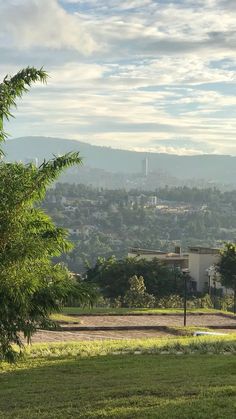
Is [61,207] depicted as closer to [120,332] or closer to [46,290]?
[120,332]

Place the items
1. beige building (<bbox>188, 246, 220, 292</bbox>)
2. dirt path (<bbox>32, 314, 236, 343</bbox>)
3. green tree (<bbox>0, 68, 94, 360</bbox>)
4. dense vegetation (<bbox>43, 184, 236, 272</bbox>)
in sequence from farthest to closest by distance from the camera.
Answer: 1. dense vegetation (<bbox>43, 184, 236, 272</bbox>)
2. beige building (<bbox>188, 246, 220, 292</bbox>)
3. dirt path (<bbox>32, 314, 236, 343</bbox>)
4. green tree (<bbox>0, 68, 94, 360</bbox>)

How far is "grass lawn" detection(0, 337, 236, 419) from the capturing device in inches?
206

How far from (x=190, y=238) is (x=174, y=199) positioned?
56858 mm

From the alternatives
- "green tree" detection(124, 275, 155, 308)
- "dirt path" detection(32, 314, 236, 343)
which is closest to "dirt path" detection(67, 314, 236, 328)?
"dirt path" detection(32, 314, 236, 343)

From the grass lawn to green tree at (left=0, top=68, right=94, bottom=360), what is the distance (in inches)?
31.3

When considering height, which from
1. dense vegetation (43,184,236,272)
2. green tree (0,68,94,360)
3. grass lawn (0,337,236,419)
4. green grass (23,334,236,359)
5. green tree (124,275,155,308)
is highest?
dense vegetation (43,184,236,272)

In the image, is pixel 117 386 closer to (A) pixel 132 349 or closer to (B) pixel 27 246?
(B) pixel 27 246

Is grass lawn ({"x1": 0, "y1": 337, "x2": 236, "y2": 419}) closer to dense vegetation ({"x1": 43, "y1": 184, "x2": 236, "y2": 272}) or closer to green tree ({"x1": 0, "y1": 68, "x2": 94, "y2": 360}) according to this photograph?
A: green tree ({"x1": 0, "y1": 68, "x2": 94, "y2": 360})

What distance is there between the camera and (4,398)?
6.50 m

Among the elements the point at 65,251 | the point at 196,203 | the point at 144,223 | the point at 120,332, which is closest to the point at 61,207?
the point at 144,223

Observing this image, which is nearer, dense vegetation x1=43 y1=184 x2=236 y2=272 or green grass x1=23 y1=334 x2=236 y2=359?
green grass x1=23 y1=334 x2=236 y2=359

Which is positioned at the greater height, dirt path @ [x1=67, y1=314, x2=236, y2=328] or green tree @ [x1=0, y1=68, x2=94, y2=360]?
green tree @ [x1=0, y1=68, x2=94, y2=360]

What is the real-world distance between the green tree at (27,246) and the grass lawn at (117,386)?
795mm

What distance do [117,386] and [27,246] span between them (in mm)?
2059
